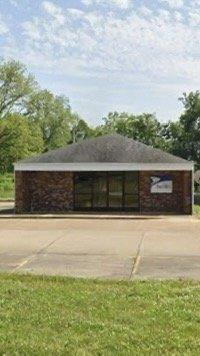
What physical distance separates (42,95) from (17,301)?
235 feet

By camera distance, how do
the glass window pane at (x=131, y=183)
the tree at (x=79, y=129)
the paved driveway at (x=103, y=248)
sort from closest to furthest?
the paved driveway at (x=103, y=248), the glass window pane at (x=131, y=183), the tree at (x=79, y=129)

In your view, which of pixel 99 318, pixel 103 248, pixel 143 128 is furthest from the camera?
pixel 143 128

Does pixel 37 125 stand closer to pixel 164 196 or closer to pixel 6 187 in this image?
pixel 6 187

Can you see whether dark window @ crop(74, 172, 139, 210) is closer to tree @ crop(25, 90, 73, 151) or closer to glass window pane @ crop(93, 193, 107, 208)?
glass window pane @ crop(93, 193, 107, 208)

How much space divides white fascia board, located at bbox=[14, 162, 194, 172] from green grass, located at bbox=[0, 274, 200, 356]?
19.3 meters

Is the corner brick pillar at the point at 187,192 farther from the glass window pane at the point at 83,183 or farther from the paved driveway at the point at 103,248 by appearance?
the glass window pane at the point at 83,183

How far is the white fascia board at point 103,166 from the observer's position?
29.4 metres

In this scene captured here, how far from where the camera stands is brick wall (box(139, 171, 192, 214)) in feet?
98.7

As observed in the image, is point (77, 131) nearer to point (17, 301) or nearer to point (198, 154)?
point (198, 154)

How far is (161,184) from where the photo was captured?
30.1m

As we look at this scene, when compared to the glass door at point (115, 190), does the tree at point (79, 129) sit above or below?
above

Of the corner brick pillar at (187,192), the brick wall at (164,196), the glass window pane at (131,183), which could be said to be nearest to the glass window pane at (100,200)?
the glass window pane at (131,183)

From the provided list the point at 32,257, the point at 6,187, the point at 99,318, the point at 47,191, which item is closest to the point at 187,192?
the point at 47,191

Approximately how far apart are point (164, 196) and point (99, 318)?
22.9m
